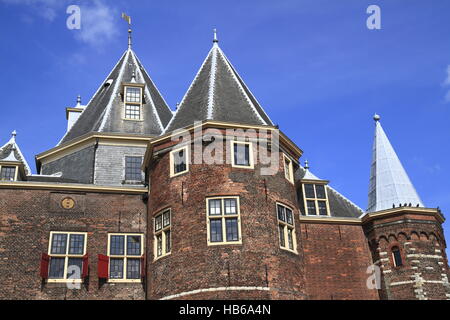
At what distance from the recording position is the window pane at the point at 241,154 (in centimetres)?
2200

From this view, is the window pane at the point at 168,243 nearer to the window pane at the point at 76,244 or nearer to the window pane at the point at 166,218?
the window pane at the point at 166,218

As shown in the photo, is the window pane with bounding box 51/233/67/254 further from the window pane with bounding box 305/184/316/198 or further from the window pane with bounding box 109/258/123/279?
the window pane with bounding box 305/184/316/198

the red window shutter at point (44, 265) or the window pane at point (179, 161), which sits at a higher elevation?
the window pane at point (179, 161)

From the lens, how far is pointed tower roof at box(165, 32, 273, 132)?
23.5 m

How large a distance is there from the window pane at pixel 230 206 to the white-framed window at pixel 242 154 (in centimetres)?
152

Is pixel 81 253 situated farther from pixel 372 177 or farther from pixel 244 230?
pixel 372 177

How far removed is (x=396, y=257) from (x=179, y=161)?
36.1 ft

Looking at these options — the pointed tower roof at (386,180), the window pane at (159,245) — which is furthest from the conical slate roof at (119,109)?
the pointed tower roof at (386,180)

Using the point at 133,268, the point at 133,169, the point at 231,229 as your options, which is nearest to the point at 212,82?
the point at 133,169

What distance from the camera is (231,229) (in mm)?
20609

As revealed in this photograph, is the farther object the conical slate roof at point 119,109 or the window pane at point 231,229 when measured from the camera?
the conical slate roof at point 119,109
